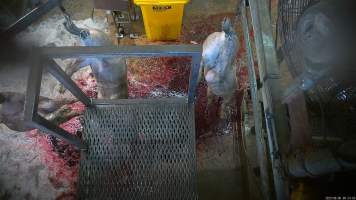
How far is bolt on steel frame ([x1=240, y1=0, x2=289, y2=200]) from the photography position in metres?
2.47

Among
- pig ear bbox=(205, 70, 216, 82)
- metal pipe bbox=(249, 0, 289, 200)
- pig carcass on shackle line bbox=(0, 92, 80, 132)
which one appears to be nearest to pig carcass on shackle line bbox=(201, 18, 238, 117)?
pig ear bbox=(205, 70, 216, 82)

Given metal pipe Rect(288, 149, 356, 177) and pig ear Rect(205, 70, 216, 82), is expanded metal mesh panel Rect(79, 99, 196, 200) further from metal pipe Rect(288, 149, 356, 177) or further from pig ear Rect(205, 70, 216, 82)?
metal pipe Rect(288, 149, 356, 177)

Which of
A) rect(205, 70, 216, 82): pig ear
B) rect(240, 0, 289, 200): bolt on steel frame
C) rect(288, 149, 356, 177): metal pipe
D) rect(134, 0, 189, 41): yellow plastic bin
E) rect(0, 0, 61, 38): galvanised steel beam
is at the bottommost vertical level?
rect(288, 149, 356, 177): metal pipe

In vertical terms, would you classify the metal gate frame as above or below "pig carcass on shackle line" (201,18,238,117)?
below

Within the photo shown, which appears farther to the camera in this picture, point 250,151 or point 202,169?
point 202,169

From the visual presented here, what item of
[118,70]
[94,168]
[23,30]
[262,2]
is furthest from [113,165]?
[23,30]

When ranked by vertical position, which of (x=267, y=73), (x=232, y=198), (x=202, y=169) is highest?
(x=267, y=73)

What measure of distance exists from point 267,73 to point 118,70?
1850 mm

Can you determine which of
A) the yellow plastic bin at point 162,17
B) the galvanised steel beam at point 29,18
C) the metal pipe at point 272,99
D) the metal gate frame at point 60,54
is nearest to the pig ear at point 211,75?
Result: the yellow plastic bin at point 162,17

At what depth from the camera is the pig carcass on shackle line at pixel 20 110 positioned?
4262mm

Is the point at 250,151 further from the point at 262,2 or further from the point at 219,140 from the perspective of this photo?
the point at 262,2

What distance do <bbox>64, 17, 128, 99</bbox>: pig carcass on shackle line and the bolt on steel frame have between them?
158 centimetres

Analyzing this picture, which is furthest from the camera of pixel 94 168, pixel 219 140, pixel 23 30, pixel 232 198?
pixel 23 30

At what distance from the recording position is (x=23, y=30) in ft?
17.4
